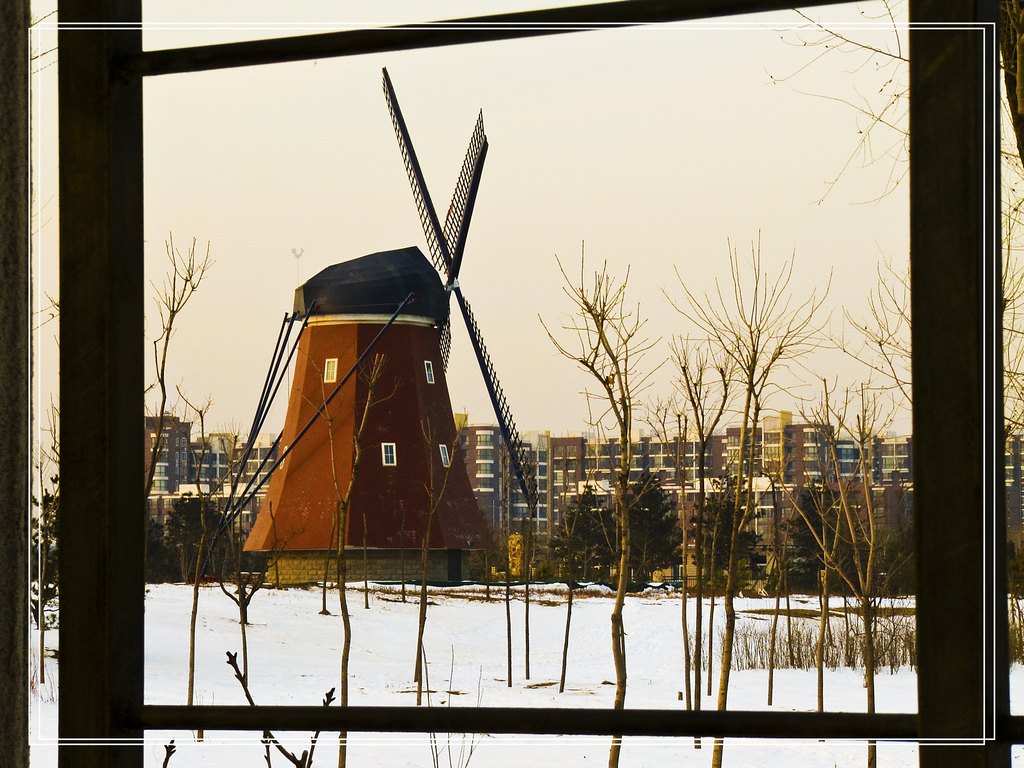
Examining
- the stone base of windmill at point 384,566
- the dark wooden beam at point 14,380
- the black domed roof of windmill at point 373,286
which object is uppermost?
the black domed roof of windmill at point 373,286

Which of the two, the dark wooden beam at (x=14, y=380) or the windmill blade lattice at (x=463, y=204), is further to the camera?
the windmill blade lattice at (x=463, y=204)

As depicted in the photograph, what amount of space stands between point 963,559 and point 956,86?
25cm

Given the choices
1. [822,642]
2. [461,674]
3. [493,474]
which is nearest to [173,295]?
[822,642]

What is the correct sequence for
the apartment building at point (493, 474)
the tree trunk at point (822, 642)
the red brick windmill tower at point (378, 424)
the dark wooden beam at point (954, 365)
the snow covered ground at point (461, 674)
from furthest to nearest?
the apartment building at point (493, 474)
the red brick windmill tower at point (378, 424)
the snow covered ground at point (461, 674)
the tree trunk at point (822, 642)
the dark wooden beam at point (954, 365)

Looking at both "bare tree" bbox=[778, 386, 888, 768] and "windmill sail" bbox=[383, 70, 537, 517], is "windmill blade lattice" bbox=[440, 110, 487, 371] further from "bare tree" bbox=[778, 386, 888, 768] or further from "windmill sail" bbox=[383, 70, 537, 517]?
"bare tree" bbox=[778, 386, 888, 768]

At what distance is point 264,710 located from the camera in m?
0.71

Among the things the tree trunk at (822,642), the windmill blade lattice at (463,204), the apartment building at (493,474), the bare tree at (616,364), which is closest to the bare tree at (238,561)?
the bare tree at (616,364)

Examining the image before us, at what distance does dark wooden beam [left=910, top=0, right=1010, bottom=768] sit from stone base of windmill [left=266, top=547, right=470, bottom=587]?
54.2ft

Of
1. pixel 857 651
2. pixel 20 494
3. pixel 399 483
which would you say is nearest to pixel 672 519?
pixel 399 483

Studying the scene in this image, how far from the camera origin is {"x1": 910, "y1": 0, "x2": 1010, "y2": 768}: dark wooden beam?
61cm

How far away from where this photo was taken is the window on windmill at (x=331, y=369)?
675 inches

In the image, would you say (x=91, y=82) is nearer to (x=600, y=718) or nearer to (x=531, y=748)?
(x=600, y=718)

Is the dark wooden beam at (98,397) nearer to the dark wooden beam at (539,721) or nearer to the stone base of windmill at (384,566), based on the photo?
the dark wooden beam at (539,721)

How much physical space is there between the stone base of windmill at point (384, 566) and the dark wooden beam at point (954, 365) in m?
16.5
